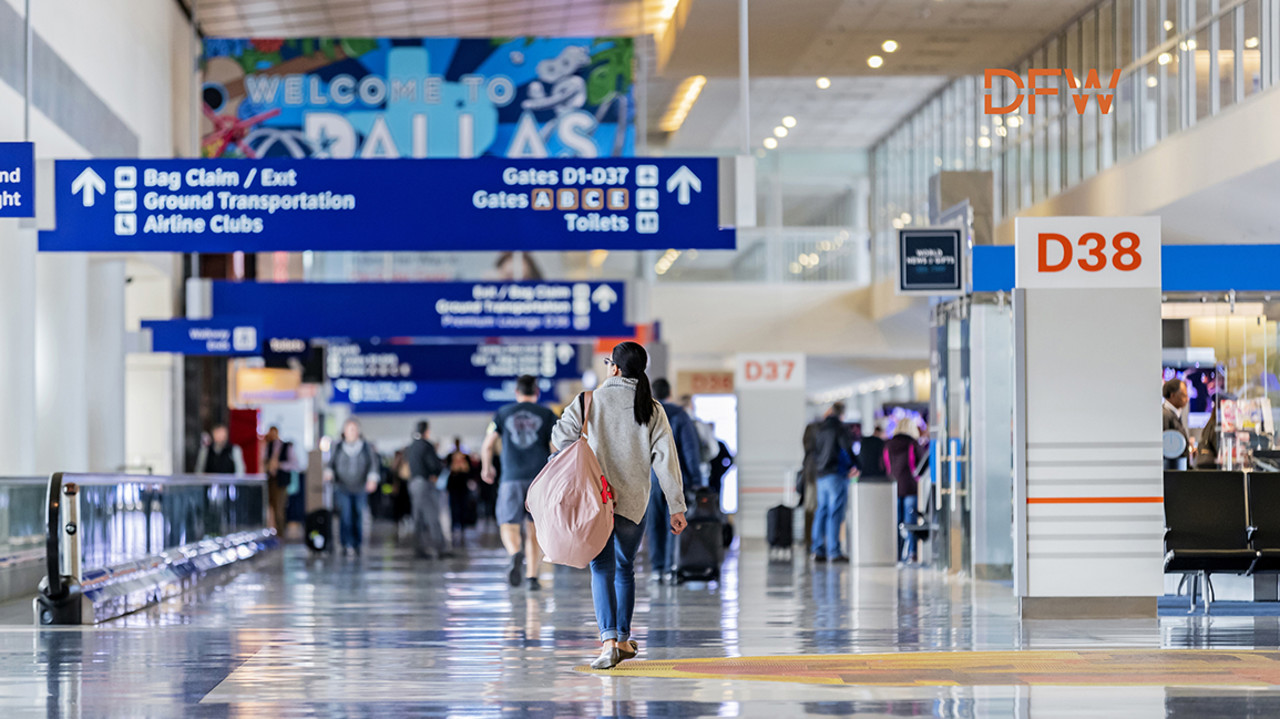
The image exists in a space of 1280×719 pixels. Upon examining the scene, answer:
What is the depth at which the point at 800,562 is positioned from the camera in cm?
1694

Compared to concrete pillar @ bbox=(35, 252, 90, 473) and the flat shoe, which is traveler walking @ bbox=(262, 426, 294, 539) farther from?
the flat shoe

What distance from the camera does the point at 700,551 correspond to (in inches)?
513

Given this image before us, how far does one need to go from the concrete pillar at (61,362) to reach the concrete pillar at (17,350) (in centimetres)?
115

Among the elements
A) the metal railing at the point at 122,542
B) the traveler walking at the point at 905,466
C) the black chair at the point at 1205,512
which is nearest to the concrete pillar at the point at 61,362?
the metal railing at the point at 122,542

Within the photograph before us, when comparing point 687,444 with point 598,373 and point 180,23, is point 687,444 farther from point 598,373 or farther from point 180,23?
point 598,373

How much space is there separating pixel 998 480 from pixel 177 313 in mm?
11806

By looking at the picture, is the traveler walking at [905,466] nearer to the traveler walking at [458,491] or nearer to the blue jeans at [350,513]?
the blue jeans at [350,513]

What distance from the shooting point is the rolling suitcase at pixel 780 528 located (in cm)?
1695

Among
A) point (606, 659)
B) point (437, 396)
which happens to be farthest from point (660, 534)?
point (437, 396)

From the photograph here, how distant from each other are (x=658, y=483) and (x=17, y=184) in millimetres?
5118

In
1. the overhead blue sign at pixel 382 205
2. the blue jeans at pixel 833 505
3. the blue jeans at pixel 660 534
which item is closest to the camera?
the overhead blue sign at pixel 382 205

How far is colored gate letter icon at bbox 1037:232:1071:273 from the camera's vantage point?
397 inches

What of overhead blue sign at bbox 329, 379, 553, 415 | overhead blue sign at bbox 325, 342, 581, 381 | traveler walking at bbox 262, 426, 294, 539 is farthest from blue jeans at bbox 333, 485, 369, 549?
overhead blue sign at bbox 329, 379, 553, 415

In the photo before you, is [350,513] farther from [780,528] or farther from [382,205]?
[382,205]
